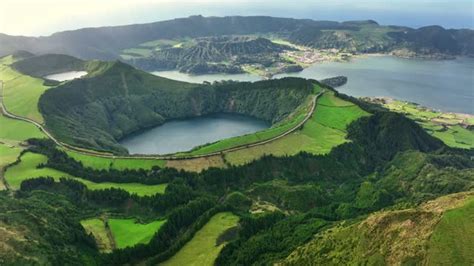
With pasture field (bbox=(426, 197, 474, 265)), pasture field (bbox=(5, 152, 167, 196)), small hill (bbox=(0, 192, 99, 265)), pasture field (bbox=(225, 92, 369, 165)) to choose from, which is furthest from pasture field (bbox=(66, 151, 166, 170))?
pasture field (bbox=(426, 197, 474, 265))

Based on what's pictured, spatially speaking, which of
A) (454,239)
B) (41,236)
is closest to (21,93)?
(41,236)

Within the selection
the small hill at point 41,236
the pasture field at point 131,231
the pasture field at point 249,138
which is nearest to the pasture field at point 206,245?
the pasture field at point 131,231

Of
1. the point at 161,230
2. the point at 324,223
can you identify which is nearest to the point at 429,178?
the point at 324,223

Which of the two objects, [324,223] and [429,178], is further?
[429,178]

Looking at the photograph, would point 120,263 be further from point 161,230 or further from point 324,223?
point 324,223

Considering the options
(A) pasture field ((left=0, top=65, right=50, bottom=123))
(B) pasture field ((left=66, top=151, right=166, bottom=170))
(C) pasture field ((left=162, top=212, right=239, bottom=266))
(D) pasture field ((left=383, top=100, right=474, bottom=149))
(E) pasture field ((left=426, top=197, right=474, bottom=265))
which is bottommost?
(C) pasture field ((left=162, top=212, right=239, bottom=266))

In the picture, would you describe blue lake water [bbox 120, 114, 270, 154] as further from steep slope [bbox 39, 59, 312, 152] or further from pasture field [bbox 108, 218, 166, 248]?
pasture field [bbox 108, 218, 166, 248]
